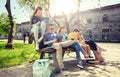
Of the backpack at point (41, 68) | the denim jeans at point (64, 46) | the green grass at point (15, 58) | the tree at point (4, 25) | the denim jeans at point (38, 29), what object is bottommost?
the green grass at point (15, 58)

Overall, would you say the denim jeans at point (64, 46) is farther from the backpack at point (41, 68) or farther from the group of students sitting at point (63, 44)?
the backpack at point (41, 68)

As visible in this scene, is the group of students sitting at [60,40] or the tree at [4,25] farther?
the tree at [4,25]

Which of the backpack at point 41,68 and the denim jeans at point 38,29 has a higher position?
the denim jeans at point 38,29

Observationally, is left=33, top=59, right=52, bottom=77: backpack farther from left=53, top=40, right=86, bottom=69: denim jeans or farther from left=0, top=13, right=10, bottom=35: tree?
left=0, top=13, right=10, bottom=35: tree

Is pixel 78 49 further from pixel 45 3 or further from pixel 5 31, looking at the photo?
pixel 5 31

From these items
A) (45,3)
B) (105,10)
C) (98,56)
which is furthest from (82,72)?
(105,10)

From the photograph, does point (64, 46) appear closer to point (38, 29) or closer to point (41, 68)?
point (41, 68)

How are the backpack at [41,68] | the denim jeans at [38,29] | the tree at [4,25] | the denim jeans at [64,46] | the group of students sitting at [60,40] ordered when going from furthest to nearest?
the tree at [4,25] → the denim jeans at [38,29] → the group of students sitting at [60,40] → the denim jeans at [64,46] → the backpack at [41,68]

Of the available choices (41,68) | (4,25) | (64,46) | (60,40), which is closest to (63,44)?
(64,46)

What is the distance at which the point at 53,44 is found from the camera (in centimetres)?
562

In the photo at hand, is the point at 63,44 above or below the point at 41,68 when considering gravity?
above

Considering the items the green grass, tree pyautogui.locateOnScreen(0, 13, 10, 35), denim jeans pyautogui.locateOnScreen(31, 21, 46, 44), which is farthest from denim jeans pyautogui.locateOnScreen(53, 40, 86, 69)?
tree pyautogui.locateOnScreen(0, 13, 10, 35)

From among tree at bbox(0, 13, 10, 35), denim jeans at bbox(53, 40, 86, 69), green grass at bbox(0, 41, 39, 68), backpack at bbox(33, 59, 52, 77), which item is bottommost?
green grass at bbox(0, 41, 39, 68)

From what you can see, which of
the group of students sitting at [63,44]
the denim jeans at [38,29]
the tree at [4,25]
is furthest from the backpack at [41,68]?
the tree at [4,25]
